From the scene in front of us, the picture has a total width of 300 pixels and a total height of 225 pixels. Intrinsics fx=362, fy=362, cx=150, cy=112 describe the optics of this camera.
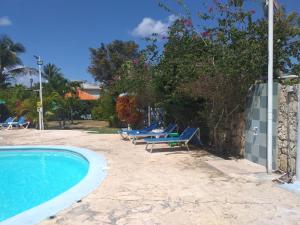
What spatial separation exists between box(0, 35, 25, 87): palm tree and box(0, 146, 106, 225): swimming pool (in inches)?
1008

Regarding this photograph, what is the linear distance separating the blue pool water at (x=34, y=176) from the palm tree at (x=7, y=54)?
25917 millimetres

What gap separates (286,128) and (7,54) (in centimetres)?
3636

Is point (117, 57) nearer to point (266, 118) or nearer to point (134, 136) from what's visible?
point (134, 136)

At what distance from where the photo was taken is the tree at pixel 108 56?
46.6m

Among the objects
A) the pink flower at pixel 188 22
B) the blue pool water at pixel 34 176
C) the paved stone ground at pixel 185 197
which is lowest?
the blue pool water at pixel 34 176

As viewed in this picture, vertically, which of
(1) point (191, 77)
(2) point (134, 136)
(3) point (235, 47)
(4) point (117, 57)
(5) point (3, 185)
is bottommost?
(5) point (3, 185)

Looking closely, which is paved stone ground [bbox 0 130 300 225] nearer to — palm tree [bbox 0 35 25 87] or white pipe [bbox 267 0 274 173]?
white pipe [bbox 267 0 274 173]

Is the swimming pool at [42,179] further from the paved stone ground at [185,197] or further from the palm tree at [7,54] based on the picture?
the palm tree at [7,54]

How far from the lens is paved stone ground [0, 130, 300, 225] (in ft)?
19.1

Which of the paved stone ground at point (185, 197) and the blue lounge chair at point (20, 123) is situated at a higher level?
the blue lounge chair at point (20, 123)

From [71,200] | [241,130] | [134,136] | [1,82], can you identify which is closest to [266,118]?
[241,130]

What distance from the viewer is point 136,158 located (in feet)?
39.4

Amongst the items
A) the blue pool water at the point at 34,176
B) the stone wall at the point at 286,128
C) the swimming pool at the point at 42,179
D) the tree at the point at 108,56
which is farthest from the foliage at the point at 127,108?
the tree at the point at 108,56

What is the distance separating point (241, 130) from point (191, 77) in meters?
2.46
